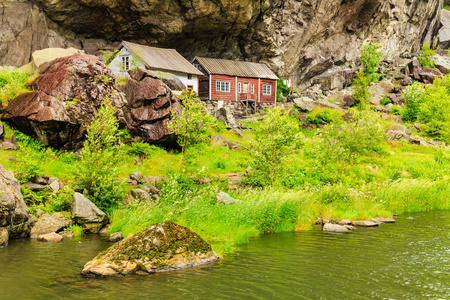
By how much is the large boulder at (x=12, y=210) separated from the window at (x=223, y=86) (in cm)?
4289

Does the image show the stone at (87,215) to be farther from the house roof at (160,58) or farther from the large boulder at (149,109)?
the house roof at (160,58)

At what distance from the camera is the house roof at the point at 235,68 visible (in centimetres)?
5728

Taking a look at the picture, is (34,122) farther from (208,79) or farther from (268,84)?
(268,84)

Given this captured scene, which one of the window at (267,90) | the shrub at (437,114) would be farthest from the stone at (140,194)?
the window at (267,90)

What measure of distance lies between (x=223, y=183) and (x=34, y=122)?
43.1 feet

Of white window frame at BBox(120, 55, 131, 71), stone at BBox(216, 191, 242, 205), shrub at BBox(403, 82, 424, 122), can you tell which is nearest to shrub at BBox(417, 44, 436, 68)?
shrub at BBox(403, 82, 424, 122)

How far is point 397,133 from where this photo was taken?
46.8 metres

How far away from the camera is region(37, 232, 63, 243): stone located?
51.8ft

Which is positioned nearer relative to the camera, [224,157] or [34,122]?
[34,122]

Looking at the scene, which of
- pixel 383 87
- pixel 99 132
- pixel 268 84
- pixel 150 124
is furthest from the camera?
pixel 383 87

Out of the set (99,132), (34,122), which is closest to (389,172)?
(99,132)

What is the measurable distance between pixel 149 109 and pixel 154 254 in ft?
69.1

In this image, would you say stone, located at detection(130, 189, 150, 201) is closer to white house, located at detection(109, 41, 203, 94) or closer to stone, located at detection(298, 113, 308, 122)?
white house, located at detection(109, 41, 203, 94)

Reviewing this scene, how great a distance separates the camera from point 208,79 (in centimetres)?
5638
